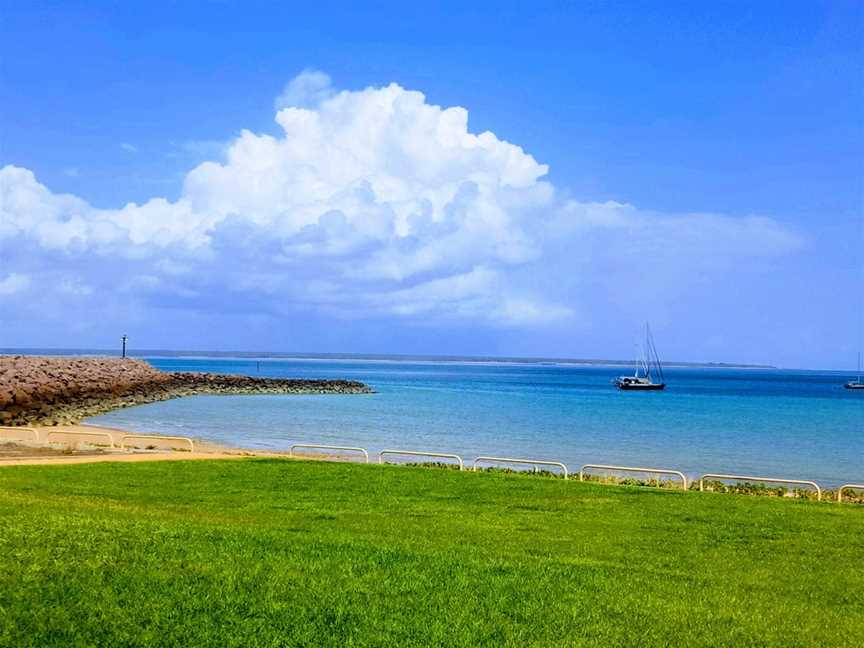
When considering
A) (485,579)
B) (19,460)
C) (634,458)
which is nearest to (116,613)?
(485,579)

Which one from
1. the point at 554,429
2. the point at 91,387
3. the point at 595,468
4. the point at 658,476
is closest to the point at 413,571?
the point at 658,476

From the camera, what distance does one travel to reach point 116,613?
7.85 meters

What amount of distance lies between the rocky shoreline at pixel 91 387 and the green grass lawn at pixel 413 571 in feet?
120

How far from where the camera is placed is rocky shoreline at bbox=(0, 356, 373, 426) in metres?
53.7

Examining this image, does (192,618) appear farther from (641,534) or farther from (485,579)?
(641,534)

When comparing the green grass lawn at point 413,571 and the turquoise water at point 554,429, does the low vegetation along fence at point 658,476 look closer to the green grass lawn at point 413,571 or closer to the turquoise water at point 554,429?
the green grass lawn at point 413,571

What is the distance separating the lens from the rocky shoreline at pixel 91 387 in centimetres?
5366

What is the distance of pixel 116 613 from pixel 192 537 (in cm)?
292

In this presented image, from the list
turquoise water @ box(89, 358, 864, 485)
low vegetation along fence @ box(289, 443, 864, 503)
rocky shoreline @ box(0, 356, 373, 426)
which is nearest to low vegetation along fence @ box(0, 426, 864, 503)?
low vegetation along fence @ box(289, 443, 864, 503)

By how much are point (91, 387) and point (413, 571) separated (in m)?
68.3

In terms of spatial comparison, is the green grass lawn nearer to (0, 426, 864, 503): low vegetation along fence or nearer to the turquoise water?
(0, 426, 864, 503): low vegetation along fence

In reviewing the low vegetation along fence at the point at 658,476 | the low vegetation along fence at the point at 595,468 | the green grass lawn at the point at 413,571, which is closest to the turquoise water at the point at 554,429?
the low vegetation along fence at the point at 595,468

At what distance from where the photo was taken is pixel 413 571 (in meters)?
9.70

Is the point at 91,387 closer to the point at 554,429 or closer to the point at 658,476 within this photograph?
the point at 554,429
